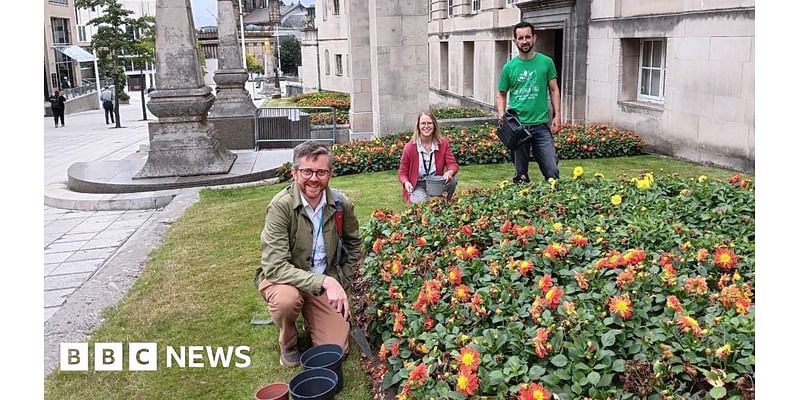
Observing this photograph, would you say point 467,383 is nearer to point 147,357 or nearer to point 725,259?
point 725,259

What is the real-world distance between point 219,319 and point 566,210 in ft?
8.73

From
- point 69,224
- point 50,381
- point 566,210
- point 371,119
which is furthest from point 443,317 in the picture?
point 371,119

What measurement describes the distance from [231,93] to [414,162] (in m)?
10.7

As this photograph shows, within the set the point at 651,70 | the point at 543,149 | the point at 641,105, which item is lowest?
the point at 543,149

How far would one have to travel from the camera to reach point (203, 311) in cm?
489

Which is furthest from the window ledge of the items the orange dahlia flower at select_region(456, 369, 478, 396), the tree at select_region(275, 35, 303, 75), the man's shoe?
the tree at select_region(275, 35, 303, 75)

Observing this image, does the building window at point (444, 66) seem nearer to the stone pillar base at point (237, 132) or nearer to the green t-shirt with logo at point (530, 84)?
the stone pillar base at point (237, 132)

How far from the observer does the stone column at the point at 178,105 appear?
32.0ft

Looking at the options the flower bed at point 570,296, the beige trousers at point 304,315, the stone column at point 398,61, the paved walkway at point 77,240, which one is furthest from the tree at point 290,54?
the beige trousers at point 304,315

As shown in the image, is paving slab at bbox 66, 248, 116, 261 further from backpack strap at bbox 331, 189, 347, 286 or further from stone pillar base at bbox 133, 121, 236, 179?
backpack strap at bbox 331, 189, 347, 286

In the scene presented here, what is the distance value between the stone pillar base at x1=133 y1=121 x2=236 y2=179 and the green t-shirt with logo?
5.50m

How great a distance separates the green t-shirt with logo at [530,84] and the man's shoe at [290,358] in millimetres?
3741

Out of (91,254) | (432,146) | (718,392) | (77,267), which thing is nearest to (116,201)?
(91,254)

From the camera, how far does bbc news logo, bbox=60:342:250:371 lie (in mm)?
4047
